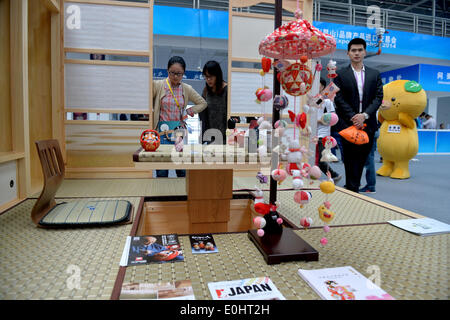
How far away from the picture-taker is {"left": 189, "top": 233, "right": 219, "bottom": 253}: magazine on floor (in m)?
1.31

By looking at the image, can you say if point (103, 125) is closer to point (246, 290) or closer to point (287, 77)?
point (287, 77)

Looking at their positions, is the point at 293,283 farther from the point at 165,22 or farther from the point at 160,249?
the point at 165,22

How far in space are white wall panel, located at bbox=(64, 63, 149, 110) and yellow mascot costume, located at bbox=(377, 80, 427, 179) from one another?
311 cm

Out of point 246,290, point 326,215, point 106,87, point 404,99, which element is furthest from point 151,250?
point 404,99

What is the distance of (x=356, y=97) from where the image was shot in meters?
2.62

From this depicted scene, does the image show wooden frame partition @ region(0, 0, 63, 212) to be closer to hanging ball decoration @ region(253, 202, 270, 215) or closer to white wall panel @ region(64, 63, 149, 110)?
white wall panel @ region(64, 63, 149, 110)

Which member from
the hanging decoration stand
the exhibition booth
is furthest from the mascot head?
the hanging decoration stand

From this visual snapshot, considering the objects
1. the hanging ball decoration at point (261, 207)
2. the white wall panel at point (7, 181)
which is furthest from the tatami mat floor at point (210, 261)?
the white wall panel at point (7, 181)

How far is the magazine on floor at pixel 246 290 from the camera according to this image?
0.94 metres

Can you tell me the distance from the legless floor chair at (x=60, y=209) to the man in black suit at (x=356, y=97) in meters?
1.88

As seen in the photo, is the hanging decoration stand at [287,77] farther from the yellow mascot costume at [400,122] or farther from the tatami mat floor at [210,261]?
the yellow mascot costume at [400,122]

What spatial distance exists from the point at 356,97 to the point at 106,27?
247 centimetres

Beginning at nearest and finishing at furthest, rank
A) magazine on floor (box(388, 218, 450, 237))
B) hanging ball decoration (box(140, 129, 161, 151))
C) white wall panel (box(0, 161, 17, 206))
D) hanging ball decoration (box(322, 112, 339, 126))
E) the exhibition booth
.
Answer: the exhibition booth, hanging ball decoration (box(322, 112, 339, 126)), magazine on floor (box(388, 218, 450, 237)), hanging ball decoration (box(140, 129, 161, 151)), white wall panel (box(0, 161, 17, 206))

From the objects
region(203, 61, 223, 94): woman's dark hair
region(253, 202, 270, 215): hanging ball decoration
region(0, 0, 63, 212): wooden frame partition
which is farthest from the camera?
region(203, 61, 223, 94): woman's dark hair
